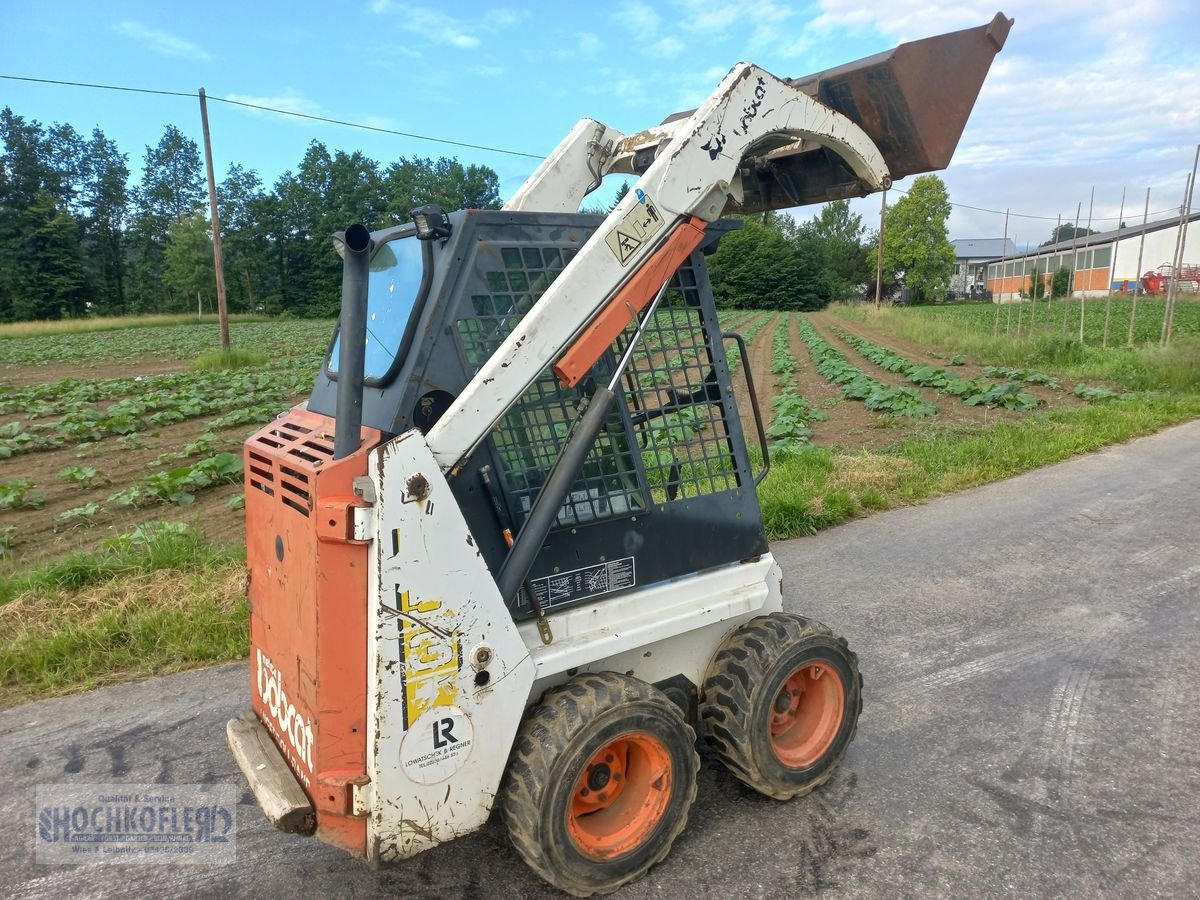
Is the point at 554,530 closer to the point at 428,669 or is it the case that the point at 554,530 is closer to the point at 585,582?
the point at 585,582

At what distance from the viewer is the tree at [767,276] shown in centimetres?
6650

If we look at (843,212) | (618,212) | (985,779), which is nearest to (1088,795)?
(985,779)

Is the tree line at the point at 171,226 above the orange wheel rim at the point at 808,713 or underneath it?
above

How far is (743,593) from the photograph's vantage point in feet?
9.98

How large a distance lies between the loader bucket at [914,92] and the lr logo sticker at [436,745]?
251 cm

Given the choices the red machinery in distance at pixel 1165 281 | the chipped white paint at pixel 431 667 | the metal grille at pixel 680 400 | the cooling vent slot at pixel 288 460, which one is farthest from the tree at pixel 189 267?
the chipped white paint at pixel 431 667

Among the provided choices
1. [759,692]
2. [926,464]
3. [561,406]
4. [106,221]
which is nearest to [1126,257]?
[926,464]

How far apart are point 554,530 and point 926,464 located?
265 inches

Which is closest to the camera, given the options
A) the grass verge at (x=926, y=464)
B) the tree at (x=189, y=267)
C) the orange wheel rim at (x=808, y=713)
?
the orange wheel rim at (x=808, y=713)

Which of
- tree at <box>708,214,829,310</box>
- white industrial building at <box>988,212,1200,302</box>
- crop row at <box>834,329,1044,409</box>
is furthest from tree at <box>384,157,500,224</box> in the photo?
crop row at <box>834,329,1044,409</box>

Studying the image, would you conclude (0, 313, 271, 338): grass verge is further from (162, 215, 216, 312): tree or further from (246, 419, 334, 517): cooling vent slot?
(246, 419, 334, 517): cooling vent slot

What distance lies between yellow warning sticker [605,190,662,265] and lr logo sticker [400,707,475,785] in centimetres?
147

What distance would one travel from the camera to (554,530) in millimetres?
2607

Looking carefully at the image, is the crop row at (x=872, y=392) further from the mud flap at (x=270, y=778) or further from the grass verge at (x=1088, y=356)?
the mud flap at (x=270, y=778)
